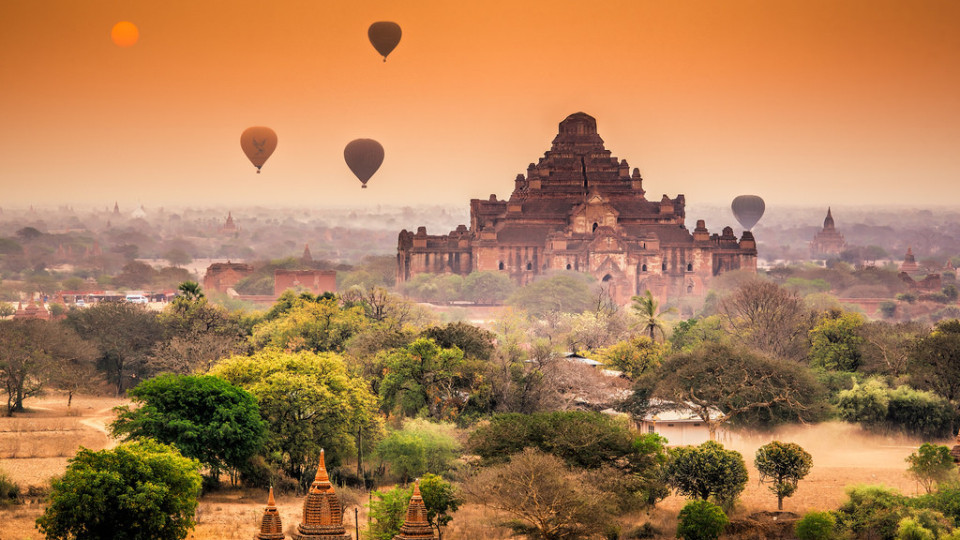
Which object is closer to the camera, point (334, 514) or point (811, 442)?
point (334, 514)

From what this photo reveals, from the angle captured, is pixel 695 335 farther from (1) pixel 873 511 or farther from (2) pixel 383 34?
(2) pixel 383 34

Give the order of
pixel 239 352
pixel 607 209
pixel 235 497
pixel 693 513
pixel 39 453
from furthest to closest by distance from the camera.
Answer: pixel 607 209 → pixel 239 352 → pixel 39 453 → pixel 235 497 → pixel 693 513

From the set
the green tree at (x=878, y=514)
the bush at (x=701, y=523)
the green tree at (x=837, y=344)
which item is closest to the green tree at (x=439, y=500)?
the bush at (x=701, y=523)

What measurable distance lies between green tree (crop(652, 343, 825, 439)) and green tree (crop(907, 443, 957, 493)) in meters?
9.68

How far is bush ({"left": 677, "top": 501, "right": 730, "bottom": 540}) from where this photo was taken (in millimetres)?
48625

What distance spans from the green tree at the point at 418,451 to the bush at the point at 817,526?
1136 cm

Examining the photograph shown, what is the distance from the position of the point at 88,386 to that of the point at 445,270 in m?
75.1

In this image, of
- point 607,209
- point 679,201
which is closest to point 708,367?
point 607,209

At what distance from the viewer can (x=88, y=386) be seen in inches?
3034

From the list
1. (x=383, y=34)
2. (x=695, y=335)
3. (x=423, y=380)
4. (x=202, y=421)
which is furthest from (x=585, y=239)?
(x=202, y=421)

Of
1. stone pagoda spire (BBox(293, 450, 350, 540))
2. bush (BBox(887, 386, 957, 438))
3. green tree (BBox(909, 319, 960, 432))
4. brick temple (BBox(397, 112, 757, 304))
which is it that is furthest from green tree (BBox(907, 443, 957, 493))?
brick temple (BBox(397, 112, 757, 304))

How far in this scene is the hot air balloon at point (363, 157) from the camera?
6240 inches

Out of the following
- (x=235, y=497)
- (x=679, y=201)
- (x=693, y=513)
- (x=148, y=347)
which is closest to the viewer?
(x=693, y=513)

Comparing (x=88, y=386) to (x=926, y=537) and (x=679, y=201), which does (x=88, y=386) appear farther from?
(x=679, y=201)
